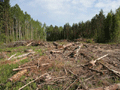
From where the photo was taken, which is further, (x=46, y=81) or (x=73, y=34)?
(x=73, y=34)

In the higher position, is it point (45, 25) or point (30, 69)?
point (45, 25)

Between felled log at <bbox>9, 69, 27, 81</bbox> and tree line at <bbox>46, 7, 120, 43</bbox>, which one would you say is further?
tree line at <bbox>46, 7, 120, 43</bbox>

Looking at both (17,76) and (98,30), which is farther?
(98,30)

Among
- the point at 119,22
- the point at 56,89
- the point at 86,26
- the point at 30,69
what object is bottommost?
the point at 56,89

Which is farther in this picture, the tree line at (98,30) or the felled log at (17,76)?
the tree line at (98,30)

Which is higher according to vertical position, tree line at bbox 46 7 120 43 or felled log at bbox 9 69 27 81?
tree line at bbox 46 7 120 43

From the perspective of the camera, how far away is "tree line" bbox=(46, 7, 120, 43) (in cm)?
2388

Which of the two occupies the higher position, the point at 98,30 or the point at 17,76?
the point at 98,30

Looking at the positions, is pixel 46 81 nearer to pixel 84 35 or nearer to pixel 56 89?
pixel 56 89

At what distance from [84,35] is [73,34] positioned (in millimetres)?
9380

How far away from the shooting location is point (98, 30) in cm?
3666

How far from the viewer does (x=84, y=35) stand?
48.2 meters

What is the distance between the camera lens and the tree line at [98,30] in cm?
2388

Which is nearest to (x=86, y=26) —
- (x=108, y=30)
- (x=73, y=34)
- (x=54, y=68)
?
(x=73, y=34)
